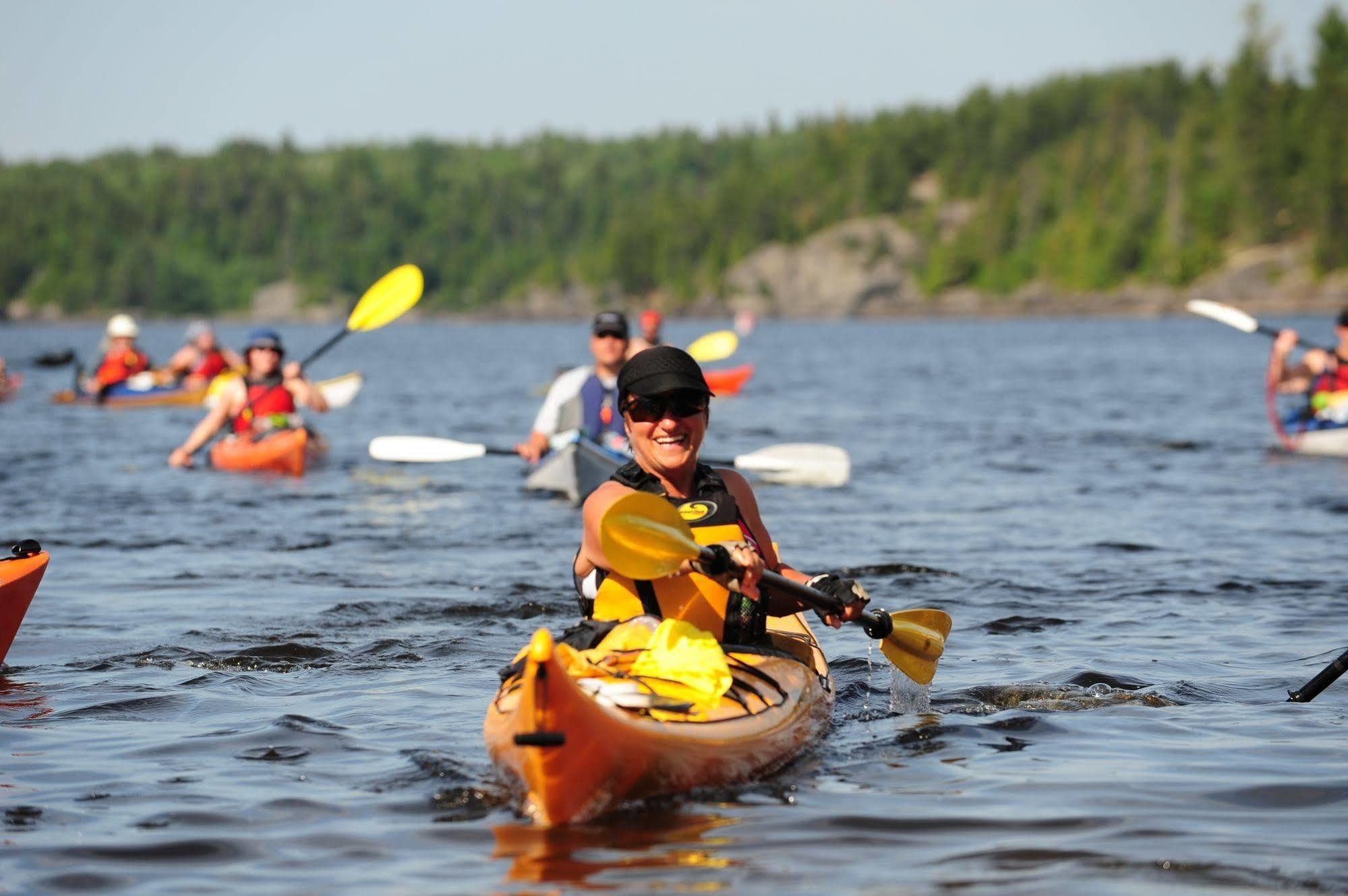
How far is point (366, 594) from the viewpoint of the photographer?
9.22 m

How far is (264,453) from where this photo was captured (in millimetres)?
14672

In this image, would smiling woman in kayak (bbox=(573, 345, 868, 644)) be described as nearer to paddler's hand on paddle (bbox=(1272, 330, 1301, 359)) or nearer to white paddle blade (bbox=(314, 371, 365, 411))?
paddler's hand on paddle (bbox=(1272, 330, 1301, 359))

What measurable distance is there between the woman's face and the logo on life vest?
0.13 meters

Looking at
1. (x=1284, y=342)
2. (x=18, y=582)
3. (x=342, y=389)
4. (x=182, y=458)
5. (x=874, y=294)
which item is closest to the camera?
(x=18, y=582)

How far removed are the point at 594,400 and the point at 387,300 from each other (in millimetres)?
3233

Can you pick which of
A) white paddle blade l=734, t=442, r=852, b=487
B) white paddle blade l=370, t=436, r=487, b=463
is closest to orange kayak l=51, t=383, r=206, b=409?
white paddle blade l=734, t=442, r=852, b=487

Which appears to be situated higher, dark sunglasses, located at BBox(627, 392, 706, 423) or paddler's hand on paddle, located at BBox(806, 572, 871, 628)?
dark sunglasses, located at BBox(627, 392, 706, 423)

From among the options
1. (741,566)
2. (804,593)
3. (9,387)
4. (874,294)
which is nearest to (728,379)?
(9,387)

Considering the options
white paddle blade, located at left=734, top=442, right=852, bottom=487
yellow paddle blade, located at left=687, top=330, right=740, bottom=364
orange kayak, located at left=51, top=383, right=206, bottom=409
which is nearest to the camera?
white paddle blade, located at left=734, top=442, right=852, bottom=487

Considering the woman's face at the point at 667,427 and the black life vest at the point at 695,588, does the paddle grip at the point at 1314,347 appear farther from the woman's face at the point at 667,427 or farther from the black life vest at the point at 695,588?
the woman's face at the point at 667,427

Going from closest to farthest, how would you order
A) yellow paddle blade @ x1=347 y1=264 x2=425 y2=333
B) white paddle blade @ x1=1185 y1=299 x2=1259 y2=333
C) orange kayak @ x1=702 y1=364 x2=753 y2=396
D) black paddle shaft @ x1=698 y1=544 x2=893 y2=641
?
black paddle shaft @ x1=698 y1=544 x2=893 y2=641 < yellow paddle blade @ x1=347 y1=264 x2=425 y2=333 < white paddle blade @ x1=1185 y1=299 x2=1259 y2=333 < orange kayak @ x1=702 y1=364 x2=753 y2=396

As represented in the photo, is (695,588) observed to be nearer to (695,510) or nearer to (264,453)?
(695,510)

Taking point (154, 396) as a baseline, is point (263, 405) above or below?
above

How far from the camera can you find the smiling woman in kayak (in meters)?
5.35
